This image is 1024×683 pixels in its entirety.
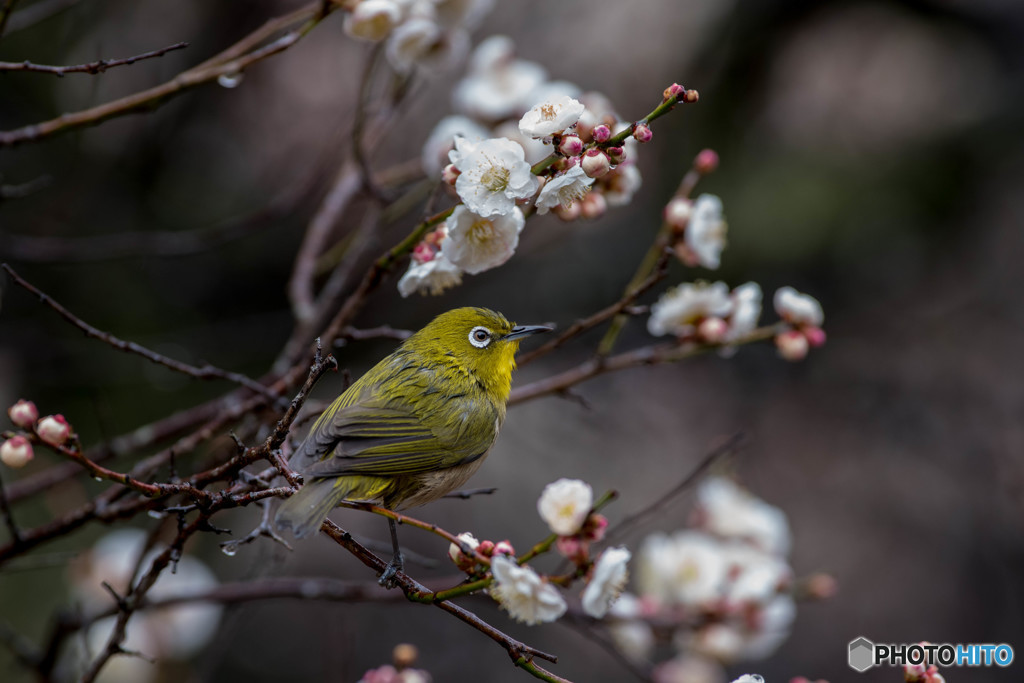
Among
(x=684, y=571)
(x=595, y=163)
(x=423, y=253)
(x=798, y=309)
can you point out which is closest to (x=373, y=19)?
(x=423, y=253)

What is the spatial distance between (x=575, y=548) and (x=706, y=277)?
4673mm

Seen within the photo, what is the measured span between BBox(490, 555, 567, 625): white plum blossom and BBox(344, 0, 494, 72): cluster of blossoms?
1751 millimetres

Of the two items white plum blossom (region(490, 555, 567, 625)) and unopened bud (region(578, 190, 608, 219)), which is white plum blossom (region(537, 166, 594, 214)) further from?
white plum blossom (region(490, 555, 567, 625))

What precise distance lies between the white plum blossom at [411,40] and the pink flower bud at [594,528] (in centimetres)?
195

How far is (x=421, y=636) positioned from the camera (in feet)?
22.0

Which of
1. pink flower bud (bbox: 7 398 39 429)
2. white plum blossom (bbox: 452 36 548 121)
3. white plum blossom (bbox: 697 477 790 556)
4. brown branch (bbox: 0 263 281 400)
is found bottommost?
white plum blossom (bbox: 697 477 790 556)

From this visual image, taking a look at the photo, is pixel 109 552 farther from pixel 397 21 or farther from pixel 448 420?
pixel 397 21

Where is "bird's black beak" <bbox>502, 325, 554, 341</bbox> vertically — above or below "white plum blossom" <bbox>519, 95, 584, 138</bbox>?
below

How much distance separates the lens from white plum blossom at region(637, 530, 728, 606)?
3.54 metres

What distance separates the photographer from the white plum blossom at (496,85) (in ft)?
11.5

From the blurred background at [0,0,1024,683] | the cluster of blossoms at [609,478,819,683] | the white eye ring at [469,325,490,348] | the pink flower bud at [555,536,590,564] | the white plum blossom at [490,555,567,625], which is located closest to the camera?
the white plum blossom at [490,555,567,625]

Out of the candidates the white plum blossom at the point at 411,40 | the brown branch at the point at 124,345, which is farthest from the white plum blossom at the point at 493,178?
the white plum blossom at the point at 411,40

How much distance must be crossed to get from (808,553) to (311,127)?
211 inches

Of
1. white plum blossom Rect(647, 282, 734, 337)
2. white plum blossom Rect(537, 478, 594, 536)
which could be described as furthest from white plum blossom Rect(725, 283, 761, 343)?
white plum blossom Rect(537, 478, 594, 536)
